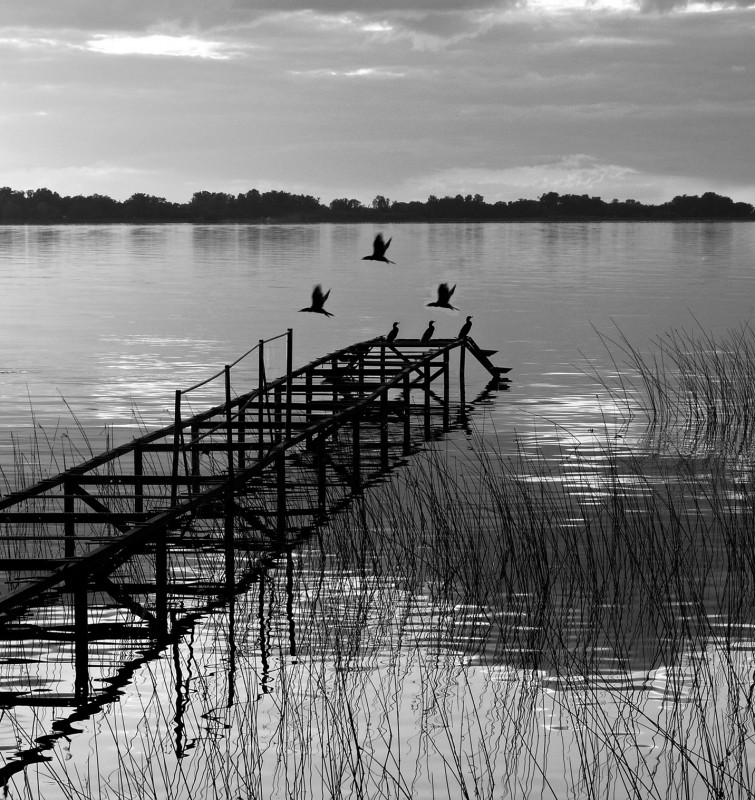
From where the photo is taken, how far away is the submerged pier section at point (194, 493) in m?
12.4

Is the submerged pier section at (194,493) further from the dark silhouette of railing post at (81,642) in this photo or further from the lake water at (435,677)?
the lake water at (435,677)

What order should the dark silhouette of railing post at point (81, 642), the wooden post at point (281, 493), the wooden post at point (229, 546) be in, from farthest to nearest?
the wooden post at point (281, 493) < the wooden post at point (229, 546) < the dark silhouette of railing post at point (81, 642)

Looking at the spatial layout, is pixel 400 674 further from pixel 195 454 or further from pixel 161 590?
pixel 195 454

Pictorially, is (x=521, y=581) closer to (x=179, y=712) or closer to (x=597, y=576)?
(x=597, y=576)

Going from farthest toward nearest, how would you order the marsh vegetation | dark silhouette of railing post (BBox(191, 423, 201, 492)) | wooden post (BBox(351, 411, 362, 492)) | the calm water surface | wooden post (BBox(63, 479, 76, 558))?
the calm water surface < wooden post (BBox(351, 411, 362, 492)) < dark silhouette of railing post (BBox(191, 423, 201, 492)) < wooden post (BBox(63, 479, 76, 558)) < the marsh vegetation

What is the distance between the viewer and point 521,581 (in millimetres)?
14117

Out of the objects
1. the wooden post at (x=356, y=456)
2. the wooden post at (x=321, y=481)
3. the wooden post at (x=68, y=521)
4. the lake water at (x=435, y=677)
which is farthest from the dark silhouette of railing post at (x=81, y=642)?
the wooden post at (x=356, y=456)

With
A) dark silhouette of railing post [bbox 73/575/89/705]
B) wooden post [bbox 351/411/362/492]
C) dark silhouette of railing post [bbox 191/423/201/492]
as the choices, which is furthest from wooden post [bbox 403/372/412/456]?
dark silhouette of railing post [bbox 73/575/89/705]

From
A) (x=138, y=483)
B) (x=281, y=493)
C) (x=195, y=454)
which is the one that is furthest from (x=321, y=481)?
(x=138, y=483)

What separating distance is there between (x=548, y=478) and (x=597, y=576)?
22.5ft

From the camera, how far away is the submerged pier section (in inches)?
490

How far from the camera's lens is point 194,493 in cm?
1485

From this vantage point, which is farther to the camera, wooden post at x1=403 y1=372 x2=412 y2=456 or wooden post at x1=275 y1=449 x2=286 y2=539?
wooden post at x1=403 y1=372 x2=412 y2=456

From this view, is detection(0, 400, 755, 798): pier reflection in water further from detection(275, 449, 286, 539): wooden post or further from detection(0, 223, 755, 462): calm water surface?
detection(0, 223, 755, 462): calm water surface
